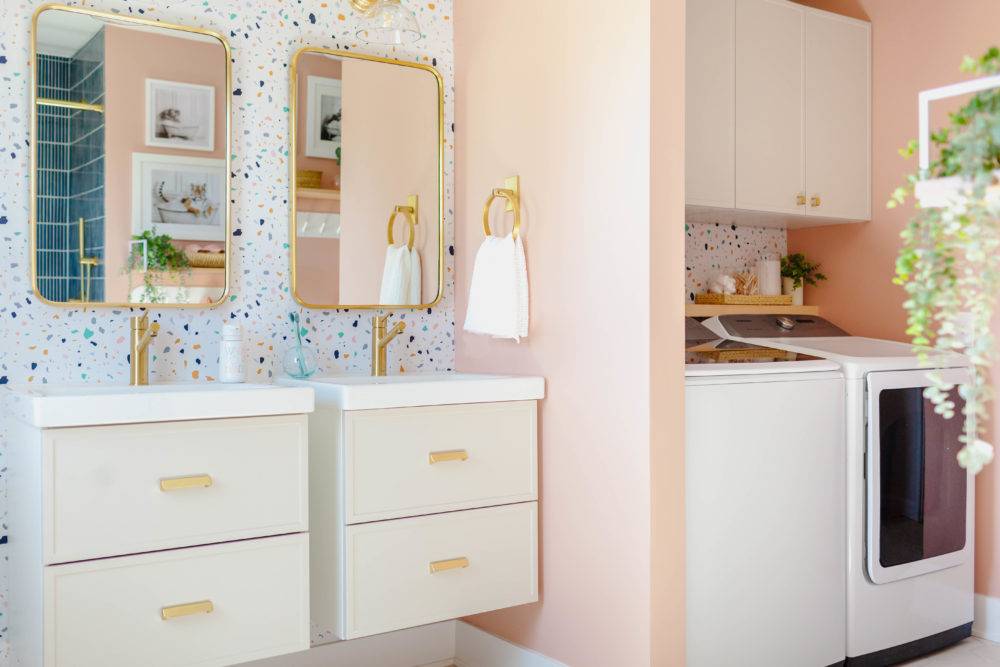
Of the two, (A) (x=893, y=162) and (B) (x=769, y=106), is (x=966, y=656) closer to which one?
(A) (x=893, y=162)

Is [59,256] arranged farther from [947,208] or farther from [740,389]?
[947,208]

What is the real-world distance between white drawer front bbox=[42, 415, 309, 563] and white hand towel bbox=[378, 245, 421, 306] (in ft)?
2.60

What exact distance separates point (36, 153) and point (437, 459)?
1.29m

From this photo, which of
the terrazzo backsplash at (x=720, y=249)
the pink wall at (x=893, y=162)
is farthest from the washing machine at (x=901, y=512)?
the terrazzo backsplash at (x=720, y=249)

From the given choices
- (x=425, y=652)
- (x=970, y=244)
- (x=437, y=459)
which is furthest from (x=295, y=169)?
(x=970, y=244)

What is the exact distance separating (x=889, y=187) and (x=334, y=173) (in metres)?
2.09

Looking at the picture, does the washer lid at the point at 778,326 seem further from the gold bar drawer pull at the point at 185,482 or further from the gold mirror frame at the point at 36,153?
the gold bar drawer pull at the point at 185,482

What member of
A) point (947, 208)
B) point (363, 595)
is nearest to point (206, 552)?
point (363, 595)

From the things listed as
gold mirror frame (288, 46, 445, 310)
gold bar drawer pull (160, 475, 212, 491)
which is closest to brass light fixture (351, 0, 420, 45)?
gold mirror frame (288, 46, 445, 310)

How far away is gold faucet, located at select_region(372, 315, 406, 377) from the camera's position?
8.97 feet

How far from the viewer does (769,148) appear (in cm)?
322

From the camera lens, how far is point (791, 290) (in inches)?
143

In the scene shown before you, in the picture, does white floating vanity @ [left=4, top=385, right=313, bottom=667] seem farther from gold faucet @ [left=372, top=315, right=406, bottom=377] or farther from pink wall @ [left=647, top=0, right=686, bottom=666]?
pink wall @ [left=647, top=0, right=686, bottom=666]

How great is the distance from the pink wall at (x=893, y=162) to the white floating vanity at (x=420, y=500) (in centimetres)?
165
